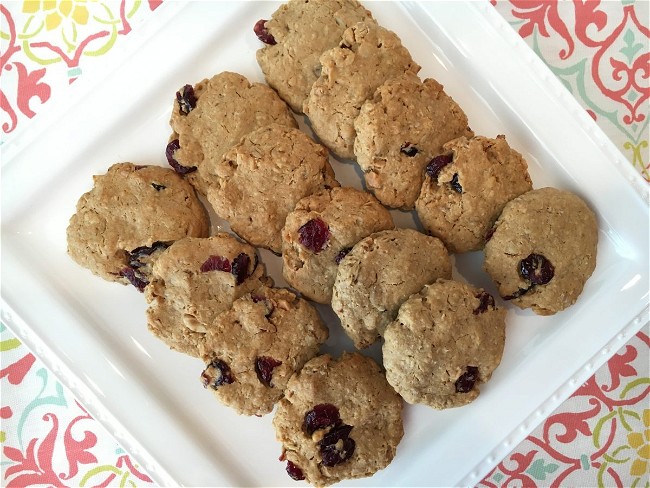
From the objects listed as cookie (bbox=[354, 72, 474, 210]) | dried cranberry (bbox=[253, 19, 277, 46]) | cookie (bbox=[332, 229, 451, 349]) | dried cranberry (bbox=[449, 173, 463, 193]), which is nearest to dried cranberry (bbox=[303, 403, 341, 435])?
cookie (bbox=[332, 229, 451, 349])

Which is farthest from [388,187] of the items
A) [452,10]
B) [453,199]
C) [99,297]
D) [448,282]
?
[99,297]

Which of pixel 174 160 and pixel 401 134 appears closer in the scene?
pixel 401 134

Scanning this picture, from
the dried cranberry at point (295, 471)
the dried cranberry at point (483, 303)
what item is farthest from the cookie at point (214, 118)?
the dried cranberry at point (295, 471)

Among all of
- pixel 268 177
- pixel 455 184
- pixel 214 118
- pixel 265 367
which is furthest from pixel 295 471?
pixel 214 118

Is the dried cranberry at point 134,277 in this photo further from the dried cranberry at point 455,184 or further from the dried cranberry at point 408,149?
the dried cranberry at point 455,184

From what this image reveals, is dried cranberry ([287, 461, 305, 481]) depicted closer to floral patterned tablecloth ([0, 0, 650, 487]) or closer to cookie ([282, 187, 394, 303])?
cookie ([282, 187, 394, 303])

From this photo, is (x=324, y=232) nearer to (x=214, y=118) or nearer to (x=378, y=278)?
(x=378, y=278)
